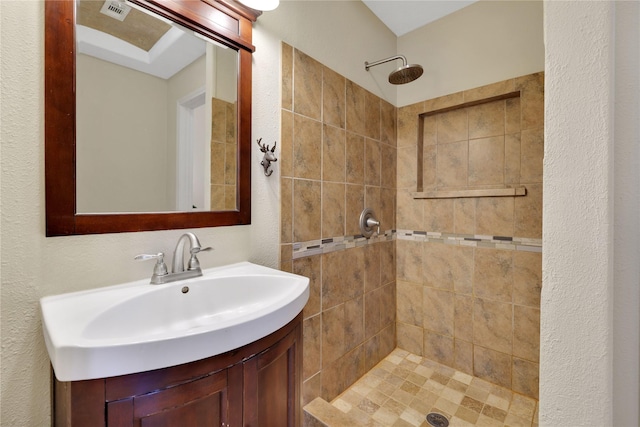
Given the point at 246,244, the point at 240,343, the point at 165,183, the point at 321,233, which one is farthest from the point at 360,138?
the point at 240,343

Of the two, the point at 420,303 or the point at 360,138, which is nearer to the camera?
the point at 360,138

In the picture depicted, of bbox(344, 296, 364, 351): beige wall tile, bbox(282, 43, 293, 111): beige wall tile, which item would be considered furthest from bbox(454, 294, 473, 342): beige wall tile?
bbox(282, 43, 293, 111): beige wall tile

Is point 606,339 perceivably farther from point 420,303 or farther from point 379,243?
point 420,303

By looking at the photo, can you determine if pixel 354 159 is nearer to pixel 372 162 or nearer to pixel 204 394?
pixel 372 162

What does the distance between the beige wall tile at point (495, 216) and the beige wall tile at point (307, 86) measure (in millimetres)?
1203

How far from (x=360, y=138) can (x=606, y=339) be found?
5.19 ft

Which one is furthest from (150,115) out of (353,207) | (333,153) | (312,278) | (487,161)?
(487,161)

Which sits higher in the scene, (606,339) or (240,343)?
(606,339)

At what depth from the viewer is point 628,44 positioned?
1.06ft

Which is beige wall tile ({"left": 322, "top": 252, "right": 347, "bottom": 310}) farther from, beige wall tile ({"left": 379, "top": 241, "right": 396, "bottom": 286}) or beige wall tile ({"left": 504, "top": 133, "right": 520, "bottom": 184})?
beige wall tile ({"left": 504, "top": 133, "right": 520, "bottom": 184})

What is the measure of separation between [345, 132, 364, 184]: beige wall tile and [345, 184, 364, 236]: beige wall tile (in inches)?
2.0

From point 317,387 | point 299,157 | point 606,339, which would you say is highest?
point 299,157

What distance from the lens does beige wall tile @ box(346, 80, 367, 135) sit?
1681 mm

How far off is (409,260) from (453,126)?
1025 mm
